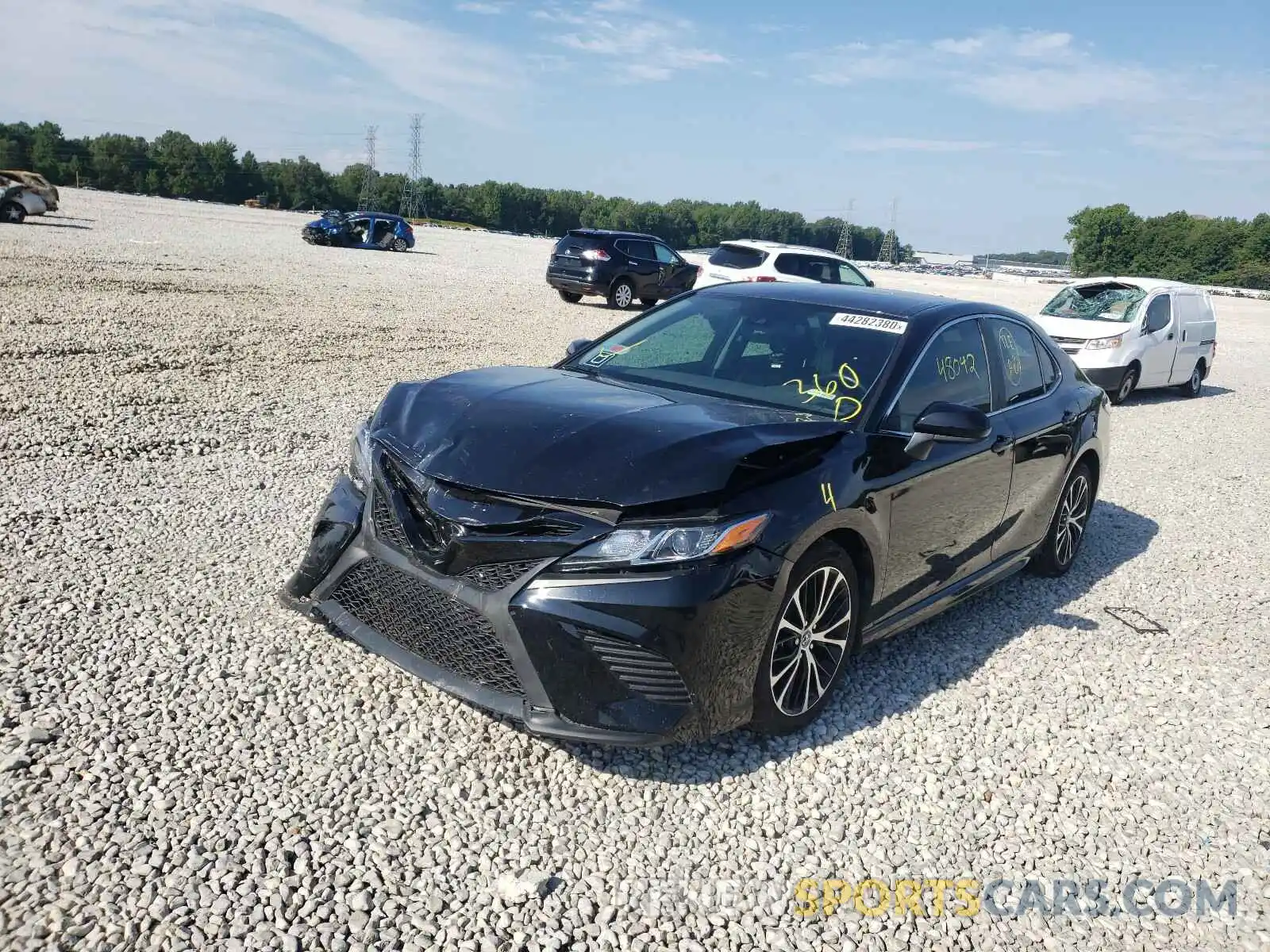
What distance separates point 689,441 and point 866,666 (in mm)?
1718

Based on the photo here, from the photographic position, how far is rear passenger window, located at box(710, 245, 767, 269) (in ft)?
63.4

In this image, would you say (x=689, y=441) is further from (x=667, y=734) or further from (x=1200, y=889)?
(x=1200, y=889)

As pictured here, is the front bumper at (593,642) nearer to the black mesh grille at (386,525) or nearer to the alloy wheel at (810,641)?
the black mesh grille at (386,525)

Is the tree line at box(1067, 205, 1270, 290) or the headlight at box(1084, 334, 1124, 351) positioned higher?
the tree line at box(1067, 205, 1270, 290)

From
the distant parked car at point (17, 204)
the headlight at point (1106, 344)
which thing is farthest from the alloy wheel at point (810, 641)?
the distant parked car at point (17, 204)

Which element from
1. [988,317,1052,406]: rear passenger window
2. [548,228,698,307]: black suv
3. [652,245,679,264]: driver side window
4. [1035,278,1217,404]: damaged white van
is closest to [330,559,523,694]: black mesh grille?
[988,317,1052,406]: rear passenger window

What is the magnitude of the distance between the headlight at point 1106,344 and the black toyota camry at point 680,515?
31.8ft

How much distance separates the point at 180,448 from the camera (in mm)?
7113

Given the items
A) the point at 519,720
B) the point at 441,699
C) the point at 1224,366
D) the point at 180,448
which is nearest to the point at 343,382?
the point at 180,448

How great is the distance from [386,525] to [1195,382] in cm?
1557

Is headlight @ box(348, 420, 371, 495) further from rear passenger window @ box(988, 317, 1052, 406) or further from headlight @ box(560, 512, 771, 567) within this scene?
rear passenger window @ box(988, 317, 1052, 406)

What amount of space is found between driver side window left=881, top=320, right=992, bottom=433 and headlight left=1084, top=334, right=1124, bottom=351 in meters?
9.69

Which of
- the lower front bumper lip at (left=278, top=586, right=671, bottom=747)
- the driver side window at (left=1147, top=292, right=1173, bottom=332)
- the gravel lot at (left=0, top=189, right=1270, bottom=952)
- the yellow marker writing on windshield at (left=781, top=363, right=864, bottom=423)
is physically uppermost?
the driver side window at (left=1147, top=292, right=1173, bottom=332)

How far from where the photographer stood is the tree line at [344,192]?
302ft
